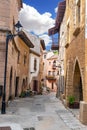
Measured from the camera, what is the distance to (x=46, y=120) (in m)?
11.2

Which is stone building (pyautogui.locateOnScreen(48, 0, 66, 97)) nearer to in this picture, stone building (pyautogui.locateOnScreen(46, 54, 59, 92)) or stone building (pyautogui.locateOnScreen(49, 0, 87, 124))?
stone building (pyautogui.locateOnScreen(49, 0, 87, 124))

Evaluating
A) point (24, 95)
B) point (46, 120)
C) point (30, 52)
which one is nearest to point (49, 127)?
point (46, 120)

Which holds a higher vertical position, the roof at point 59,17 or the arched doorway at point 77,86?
the roof at point 59,17

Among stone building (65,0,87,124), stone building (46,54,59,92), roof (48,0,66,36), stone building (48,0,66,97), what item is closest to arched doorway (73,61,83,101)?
stone building (65,0,87,124)

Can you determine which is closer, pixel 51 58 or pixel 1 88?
pixel 1 88

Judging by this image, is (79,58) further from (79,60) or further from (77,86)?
(77,86)

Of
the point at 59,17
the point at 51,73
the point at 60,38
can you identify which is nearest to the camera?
the point at 59,17

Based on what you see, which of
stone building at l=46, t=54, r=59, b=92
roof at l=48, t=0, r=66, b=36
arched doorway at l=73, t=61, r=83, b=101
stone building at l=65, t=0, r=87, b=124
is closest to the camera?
stone building at l=65, t=0, r=87, b=124

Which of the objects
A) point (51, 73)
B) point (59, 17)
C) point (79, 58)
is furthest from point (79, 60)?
point (51, 73)

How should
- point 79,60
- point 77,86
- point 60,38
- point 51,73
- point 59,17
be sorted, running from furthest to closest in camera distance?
point 51,73 → point 60,38 → point 59,17 → point 77,86 → point 79,60

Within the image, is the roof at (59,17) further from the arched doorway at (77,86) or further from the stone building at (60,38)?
the arched doorway at (77,86)

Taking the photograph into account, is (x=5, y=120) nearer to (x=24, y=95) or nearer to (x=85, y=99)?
(x=85, y=99)

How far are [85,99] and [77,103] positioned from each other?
4.08m

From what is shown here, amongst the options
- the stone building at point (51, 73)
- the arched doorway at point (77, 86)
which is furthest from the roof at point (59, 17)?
the stone building at point (51, 73)
